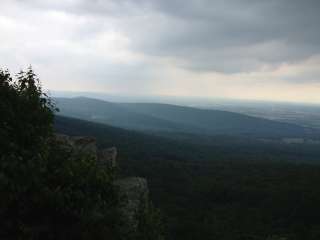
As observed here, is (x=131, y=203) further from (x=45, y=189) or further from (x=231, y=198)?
(x=231, y=198)

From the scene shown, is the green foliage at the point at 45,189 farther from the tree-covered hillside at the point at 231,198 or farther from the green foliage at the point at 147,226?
the tree-covered hillside at the point at 231,198

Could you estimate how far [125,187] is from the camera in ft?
76.3

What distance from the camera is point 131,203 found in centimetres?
2152

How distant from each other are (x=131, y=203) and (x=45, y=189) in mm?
6671

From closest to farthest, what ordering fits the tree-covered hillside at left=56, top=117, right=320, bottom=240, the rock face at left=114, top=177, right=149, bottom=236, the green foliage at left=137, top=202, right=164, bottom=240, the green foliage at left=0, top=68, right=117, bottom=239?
the green foliage at left=0, top=68, right=117, bottom=239
the rock face at left=114, top=177, right=149, bottom=236
the green foliage at left=137, top=202, right=164, bottom=240
the tree-covered hillside at left=56, top=117, right=320, bottom=240

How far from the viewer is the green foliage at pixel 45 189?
50.7ft

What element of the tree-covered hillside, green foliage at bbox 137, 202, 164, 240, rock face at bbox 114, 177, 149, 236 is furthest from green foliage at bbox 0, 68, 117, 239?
the tree-covered hillside

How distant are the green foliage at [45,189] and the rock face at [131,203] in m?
1.11

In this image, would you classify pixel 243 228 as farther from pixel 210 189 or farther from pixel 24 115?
pixel 24 115

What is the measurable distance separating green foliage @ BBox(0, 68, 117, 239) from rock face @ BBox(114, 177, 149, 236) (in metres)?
A: 1.11

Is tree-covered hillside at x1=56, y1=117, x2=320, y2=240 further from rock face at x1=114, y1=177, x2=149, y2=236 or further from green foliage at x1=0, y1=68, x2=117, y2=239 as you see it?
green foliage at x1=0, y1=68, x2=117, y2=239

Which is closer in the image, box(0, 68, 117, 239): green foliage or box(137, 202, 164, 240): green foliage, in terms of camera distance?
box(0, 68, 117, 239): green foliage

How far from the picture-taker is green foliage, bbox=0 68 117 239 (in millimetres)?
15461

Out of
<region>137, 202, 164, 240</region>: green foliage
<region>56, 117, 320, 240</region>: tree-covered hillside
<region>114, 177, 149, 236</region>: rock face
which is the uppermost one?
<region>114, 177, 149, 236</region>: rock face
